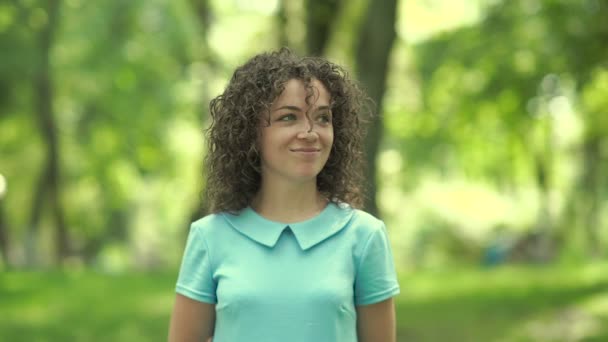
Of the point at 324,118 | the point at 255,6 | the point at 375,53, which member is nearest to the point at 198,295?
the point at 324,118

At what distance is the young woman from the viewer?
2.66 meters

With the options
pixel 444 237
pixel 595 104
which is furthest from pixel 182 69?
pixel 444 237

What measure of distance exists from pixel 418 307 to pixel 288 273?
31.3ft

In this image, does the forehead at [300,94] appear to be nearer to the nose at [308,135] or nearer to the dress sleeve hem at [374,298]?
the nose at [308,135]

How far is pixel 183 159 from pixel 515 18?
22.6 meters

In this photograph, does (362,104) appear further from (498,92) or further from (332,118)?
(498,92)

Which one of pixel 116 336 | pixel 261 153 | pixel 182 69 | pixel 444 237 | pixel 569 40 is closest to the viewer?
pixel 261 153

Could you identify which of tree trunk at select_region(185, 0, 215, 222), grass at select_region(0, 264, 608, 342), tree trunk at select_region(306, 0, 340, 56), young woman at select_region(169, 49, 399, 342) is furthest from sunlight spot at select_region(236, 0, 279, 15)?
young woman at select_region(169, 49, 399, 342)

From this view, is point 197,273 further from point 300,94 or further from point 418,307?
point 418,307

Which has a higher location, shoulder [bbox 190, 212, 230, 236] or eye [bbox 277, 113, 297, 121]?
eye [bbox 277, 113, 297, 121]

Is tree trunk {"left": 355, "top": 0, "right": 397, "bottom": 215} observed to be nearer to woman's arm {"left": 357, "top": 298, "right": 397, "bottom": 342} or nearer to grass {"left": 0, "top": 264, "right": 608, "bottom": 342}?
grass {"left": 0, "top": 264, "right": 608, "bottom": 342}

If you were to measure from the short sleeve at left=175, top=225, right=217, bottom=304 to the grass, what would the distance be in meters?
7.10

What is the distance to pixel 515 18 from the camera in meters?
13.5

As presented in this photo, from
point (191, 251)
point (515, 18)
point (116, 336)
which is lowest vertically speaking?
point (116, 336)
